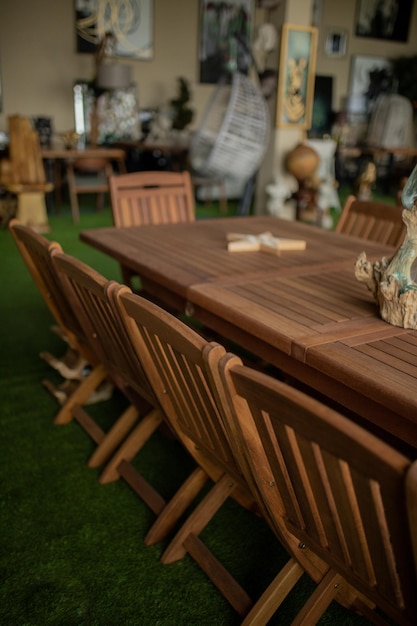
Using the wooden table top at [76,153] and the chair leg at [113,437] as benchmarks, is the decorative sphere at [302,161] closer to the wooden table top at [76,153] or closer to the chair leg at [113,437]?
the wooden table top at [76,153]

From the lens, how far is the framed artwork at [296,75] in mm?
5801

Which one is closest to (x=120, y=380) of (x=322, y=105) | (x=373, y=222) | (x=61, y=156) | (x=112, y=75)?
(x=373, y=222)

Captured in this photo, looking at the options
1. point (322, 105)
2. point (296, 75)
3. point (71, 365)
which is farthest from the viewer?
point (322, 105)

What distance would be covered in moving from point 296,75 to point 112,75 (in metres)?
2.57

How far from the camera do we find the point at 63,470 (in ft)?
7.59

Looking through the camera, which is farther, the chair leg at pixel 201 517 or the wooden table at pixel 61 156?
the wooden table at pixel 61 156

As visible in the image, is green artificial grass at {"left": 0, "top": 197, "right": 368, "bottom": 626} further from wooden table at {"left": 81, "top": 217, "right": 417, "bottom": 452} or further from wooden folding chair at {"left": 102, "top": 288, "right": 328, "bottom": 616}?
wooden table at {"left": 81, "top": 217, "right": 417, "bottom": 452}

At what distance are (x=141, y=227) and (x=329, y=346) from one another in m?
1.71

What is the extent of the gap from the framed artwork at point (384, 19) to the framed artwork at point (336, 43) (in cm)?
34

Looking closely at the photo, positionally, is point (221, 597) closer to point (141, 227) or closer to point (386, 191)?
point (141, 227)

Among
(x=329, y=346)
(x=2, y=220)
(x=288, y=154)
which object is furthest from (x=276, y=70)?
(x=329, y=346)

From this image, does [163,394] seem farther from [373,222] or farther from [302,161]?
[302,161]

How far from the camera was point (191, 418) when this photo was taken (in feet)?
5.37

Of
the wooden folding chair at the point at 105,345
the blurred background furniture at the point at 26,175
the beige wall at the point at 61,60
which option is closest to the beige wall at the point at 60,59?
the beige wall at the point at 61,60
